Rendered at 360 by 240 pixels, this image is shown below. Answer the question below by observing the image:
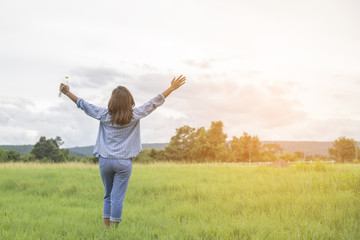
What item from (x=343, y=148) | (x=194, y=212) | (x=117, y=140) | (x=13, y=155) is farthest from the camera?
(x=343, y=148)

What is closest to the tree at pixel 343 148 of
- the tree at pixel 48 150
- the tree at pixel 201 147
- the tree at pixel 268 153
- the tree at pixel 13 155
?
the tree at pixel 268 153

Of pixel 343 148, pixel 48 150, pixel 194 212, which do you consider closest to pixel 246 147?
pixel 343 148

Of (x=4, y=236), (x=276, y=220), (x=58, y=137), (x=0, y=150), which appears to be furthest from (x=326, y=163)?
(x=0, y=150)

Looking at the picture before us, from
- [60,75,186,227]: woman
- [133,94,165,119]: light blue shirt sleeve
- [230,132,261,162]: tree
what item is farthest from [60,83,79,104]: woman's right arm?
[230,132,261,162]: tree

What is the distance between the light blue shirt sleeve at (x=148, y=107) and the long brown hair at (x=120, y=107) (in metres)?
0.12

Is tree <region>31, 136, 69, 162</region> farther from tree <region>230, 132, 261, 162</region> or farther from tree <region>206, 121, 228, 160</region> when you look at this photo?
tree <region>230, 132, 261, 162</region>

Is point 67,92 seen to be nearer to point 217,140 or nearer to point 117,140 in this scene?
point 117,140


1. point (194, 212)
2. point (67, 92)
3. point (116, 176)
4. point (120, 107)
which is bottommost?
point (194, 212)

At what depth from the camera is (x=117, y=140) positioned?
5055 mm

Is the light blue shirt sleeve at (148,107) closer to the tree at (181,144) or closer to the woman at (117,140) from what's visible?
the woman at (117,140)

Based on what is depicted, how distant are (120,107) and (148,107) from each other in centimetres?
47

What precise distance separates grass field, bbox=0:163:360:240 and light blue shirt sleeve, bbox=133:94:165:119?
74.2 inches

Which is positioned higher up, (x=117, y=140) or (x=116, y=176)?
(x=117, y=140)

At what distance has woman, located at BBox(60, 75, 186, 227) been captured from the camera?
4.94m
